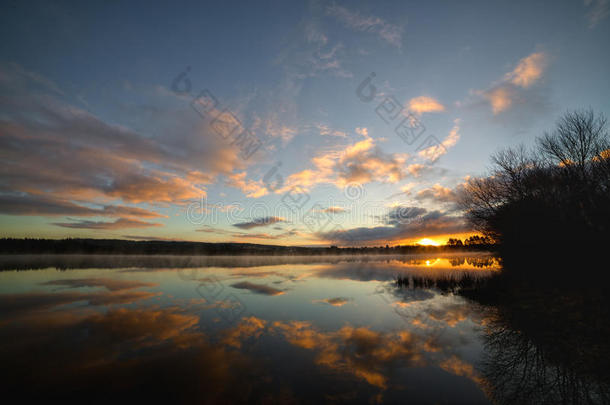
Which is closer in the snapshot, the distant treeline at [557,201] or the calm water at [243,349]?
the calm water at [243,349]

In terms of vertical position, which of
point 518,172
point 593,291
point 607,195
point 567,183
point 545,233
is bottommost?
point 593,291

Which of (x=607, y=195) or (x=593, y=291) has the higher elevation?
(x=607, y=195)

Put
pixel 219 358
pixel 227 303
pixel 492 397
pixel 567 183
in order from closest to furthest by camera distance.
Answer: pixel 492 397
pixel 219 358
pixel 227 303
pixel 567 183

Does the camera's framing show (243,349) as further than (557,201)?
No

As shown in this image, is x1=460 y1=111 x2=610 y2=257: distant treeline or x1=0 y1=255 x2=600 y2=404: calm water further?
x1=460 y1=111 x2=610 y2=257: distant treeline

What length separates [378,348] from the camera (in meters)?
6.99

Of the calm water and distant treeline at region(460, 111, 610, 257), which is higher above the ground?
distant treeline at region(460, 111, 610, 257)

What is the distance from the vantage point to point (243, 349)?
266 inches

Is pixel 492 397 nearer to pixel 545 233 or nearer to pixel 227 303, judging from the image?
pixel 227 303

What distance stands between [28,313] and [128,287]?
20.1 ft

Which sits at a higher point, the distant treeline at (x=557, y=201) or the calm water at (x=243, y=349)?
the distant treeline at (x=557, y=201)

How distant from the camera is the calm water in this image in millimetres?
4809

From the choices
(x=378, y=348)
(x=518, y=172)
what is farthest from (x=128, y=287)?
(x=518, y=172)

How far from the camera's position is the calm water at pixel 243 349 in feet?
15.8
